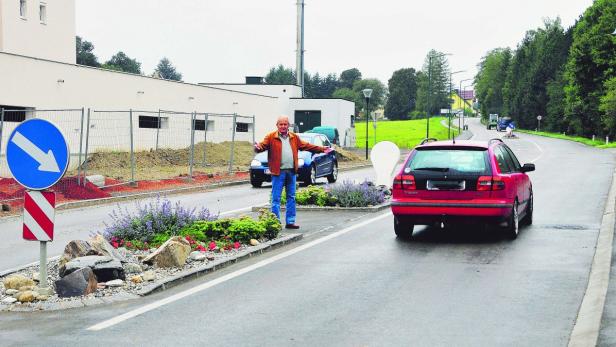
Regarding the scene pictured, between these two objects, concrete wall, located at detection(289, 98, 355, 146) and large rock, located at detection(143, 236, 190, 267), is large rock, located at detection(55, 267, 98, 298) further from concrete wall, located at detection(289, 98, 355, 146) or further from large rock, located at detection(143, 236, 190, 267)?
concrete wall, located at detection(289, 98, 355, 146)

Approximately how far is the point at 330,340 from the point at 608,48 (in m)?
76.8

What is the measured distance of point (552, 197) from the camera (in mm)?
20062

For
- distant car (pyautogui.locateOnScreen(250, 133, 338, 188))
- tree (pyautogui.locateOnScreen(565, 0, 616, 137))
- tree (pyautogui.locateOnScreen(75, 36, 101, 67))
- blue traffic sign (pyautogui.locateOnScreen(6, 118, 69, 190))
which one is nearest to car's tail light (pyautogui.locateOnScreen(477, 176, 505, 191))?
blue traffic sign (pyautogui.locateOnScreen(6, 118, 69, 190))

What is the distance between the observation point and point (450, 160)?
12398 mm

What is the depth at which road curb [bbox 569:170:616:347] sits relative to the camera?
637 cm

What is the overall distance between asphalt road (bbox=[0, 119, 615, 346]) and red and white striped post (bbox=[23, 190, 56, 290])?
0.94 metres

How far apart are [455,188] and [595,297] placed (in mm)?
4350

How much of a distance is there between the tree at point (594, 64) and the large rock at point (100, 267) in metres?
69.2

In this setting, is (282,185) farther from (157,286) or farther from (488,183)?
(157,286)

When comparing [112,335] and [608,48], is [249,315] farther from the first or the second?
[608,48]

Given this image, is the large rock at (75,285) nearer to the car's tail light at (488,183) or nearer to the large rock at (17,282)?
the large rock at (17,282)

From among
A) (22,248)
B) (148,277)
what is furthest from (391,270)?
(22,248)

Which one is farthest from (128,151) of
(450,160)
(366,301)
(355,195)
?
(366,301)

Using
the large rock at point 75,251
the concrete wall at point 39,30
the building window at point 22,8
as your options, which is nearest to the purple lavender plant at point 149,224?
the large rock at point 75,251
